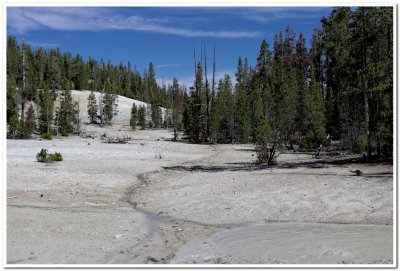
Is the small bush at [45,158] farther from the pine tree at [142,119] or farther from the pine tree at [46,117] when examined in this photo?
the pine tree at [142,119]

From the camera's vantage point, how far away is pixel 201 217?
13797mm

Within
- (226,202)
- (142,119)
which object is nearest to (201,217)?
(226,202)

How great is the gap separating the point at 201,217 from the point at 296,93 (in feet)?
126

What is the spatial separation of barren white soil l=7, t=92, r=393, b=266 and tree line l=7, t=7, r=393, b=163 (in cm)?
557

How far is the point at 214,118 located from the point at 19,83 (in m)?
59.0

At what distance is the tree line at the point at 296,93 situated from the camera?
2444 cm

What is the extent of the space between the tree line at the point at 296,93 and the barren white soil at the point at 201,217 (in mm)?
5572

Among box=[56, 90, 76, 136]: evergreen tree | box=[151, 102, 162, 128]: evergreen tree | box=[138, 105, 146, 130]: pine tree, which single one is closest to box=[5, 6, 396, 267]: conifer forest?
box=[56, 90, 76, 136]: evergreen tree

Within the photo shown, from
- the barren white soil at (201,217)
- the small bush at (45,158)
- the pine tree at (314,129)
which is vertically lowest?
the barren white soil at (201,217)

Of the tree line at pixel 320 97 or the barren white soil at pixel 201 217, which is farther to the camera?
the tree line at pixel 320 97

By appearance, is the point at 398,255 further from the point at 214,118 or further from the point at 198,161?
the point at 214,118

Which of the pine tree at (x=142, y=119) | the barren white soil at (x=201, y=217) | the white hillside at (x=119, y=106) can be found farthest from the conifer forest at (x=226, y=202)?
the white hillside at (x=119, y=106)

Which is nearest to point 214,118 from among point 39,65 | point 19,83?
point 19,83

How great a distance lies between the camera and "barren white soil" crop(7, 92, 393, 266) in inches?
374
